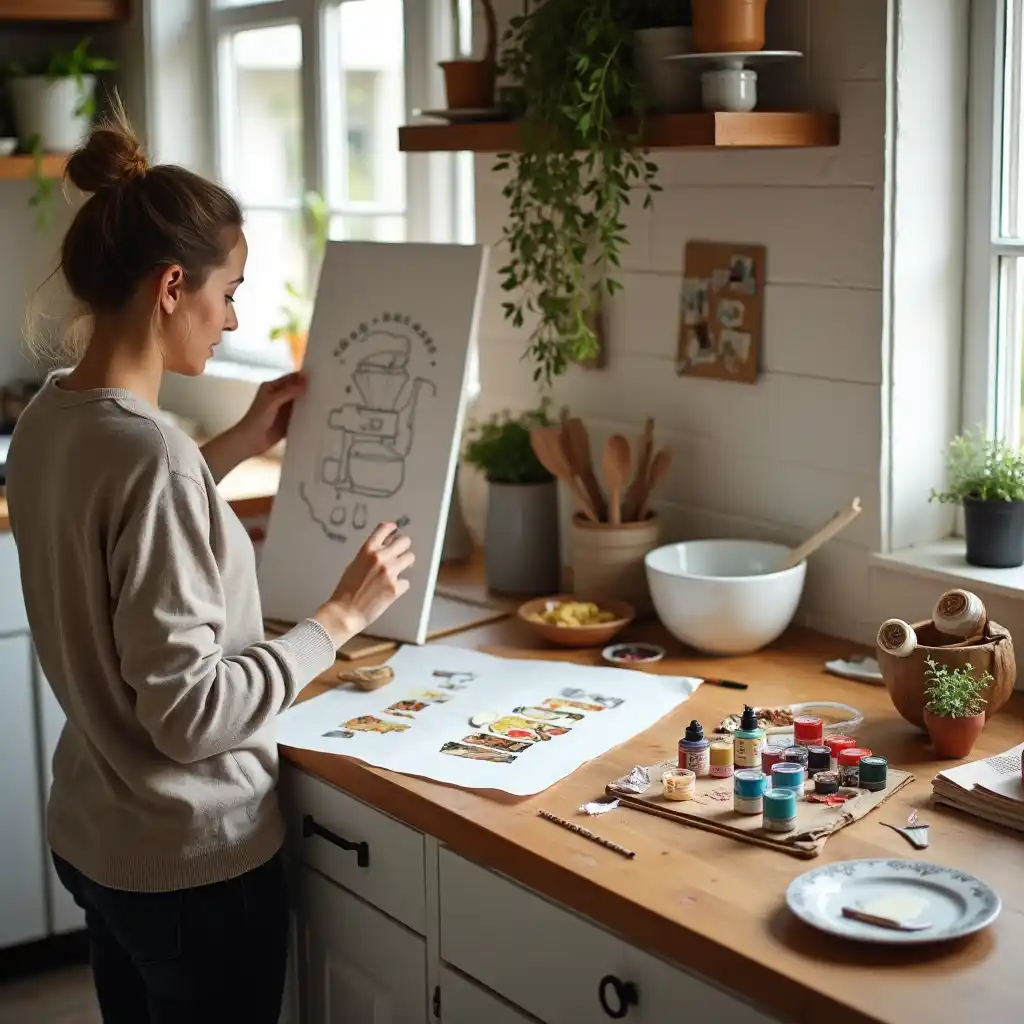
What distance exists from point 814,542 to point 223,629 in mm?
864

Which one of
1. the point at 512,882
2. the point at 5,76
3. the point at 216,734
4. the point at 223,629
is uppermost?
the point at 5,76

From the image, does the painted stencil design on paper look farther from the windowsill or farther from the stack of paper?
the stack of paper

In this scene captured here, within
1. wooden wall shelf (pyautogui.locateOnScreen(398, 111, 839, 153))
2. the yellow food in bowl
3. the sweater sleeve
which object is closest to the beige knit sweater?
the sweater sleeve

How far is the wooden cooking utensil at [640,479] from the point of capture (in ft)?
7.57

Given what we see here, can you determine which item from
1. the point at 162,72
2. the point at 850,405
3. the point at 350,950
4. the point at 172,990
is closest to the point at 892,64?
the point at 850,405

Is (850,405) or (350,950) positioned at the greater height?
(850,405)

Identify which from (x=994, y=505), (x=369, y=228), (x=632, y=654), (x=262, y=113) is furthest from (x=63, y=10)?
(x=994, y=505)

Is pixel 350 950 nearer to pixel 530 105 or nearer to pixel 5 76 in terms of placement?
pixel 530 105

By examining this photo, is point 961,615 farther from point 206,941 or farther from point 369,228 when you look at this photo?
point 369,228

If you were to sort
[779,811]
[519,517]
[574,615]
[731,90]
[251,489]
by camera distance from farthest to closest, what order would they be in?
[251,489] → [519,517] → [574,615] → [731,90] → [779,811]

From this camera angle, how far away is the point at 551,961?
1531 mm

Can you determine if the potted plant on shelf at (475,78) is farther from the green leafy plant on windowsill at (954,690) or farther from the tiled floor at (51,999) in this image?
the tiled floor at (51,999)

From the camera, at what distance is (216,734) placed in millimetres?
1574

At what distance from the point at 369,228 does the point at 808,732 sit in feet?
5.99
